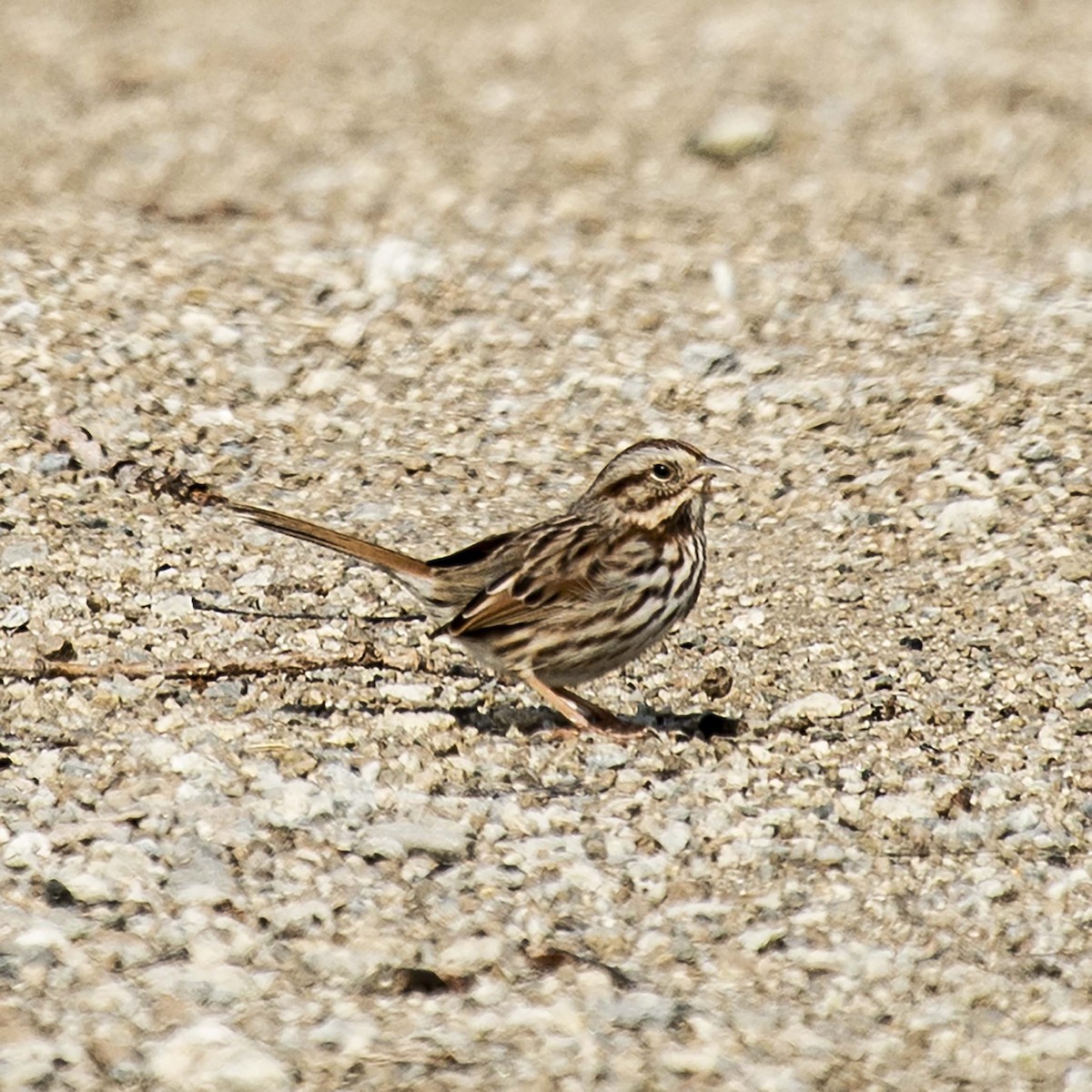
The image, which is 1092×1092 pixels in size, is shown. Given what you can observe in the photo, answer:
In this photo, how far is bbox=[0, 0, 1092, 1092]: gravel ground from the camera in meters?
5.27

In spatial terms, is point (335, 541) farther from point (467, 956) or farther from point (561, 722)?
point (467, 956)

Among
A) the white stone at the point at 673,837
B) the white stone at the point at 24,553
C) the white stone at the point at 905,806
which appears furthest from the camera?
the white stone at the point at 24,553

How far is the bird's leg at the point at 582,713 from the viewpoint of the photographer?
22.3 feet

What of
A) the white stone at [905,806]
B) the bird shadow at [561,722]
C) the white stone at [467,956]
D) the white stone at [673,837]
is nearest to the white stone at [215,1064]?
the white stone at [467,956]

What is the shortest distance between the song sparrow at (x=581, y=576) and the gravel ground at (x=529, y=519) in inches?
11.7

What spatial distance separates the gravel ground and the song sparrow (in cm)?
30

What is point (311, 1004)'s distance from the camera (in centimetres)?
514

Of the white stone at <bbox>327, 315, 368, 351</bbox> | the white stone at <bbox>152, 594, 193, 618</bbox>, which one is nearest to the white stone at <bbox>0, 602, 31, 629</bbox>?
the white stone at <bbox>152, 594, 193, 618</bbox>

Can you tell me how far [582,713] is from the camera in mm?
6938

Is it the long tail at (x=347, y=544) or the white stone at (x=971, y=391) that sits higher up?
the white stone at (x=971, y=391)

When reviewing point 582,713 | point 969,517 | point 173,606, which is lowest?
point 582,713

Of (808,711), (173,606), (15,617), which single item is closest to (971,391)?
(808,711)

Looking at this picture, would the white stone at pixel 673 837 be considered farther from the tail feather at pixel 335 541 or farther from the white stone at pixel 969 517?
the white stone at pixel 969 517

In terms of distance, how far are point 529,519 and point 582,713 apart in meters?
1.94
